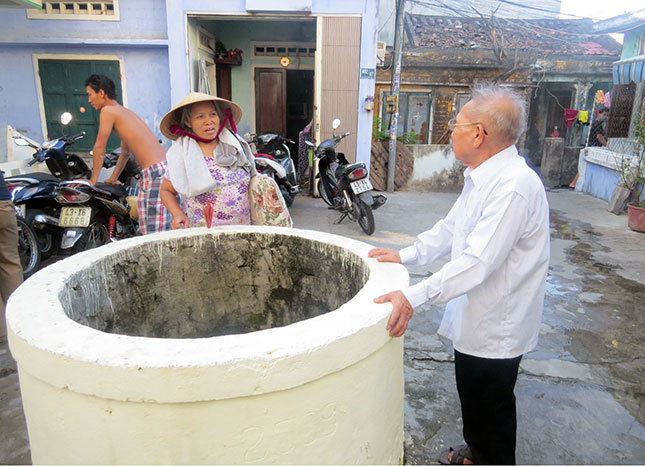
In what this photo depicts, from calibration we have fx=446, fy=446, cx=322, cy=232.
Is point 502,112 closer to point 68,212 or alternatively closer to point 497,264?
point 497,264

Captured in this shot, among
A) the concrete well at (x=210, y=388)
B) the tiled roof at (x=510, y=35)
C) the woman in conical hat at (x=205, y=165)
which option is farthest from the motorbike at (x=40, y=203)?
the tiled roof at (x=510, y=35)

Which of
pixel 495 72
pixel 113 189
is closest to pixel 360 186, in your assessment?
pixel 113 189

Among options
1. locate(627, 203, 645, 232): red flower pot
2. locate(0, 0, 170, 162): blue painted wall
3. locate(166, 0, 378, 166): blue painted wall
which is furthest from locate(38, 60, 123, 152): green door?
locate(627, 203, 645, 232): red flower pot

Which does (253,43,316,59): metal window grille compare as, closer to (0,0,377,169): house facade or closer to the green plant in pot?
(0,0,377,169): house facade

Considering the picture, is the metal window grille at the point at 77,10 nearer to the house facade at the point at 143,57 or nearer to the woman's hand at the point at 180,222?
the house facade at the point at 143,57

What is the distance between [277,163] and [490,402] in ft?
17.9

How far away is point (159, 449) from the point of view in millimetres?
1146

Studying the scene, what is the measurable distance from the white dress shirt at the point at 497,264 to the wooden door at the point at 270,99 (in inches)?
361

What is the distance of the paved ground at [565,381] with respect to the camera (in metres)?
2.24

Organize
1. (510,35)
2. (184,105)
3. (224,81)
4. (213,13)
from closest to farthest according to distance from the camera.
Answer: (184,105) → (213,13) → (224,81) → (510,35)

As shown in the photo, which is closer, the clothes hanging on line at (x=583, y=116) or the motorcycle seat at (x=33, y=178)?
the motorcycle seat at (x=33, y=178)

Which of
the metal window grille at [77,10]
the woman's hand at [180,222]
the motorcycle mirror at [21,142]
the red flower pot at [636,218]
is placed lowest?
the red flower pot at [636,218]

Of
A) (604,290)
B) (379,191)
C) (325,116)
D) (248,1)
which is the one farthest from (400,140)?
(604,290)

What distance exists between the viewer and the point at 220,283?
2525mm
